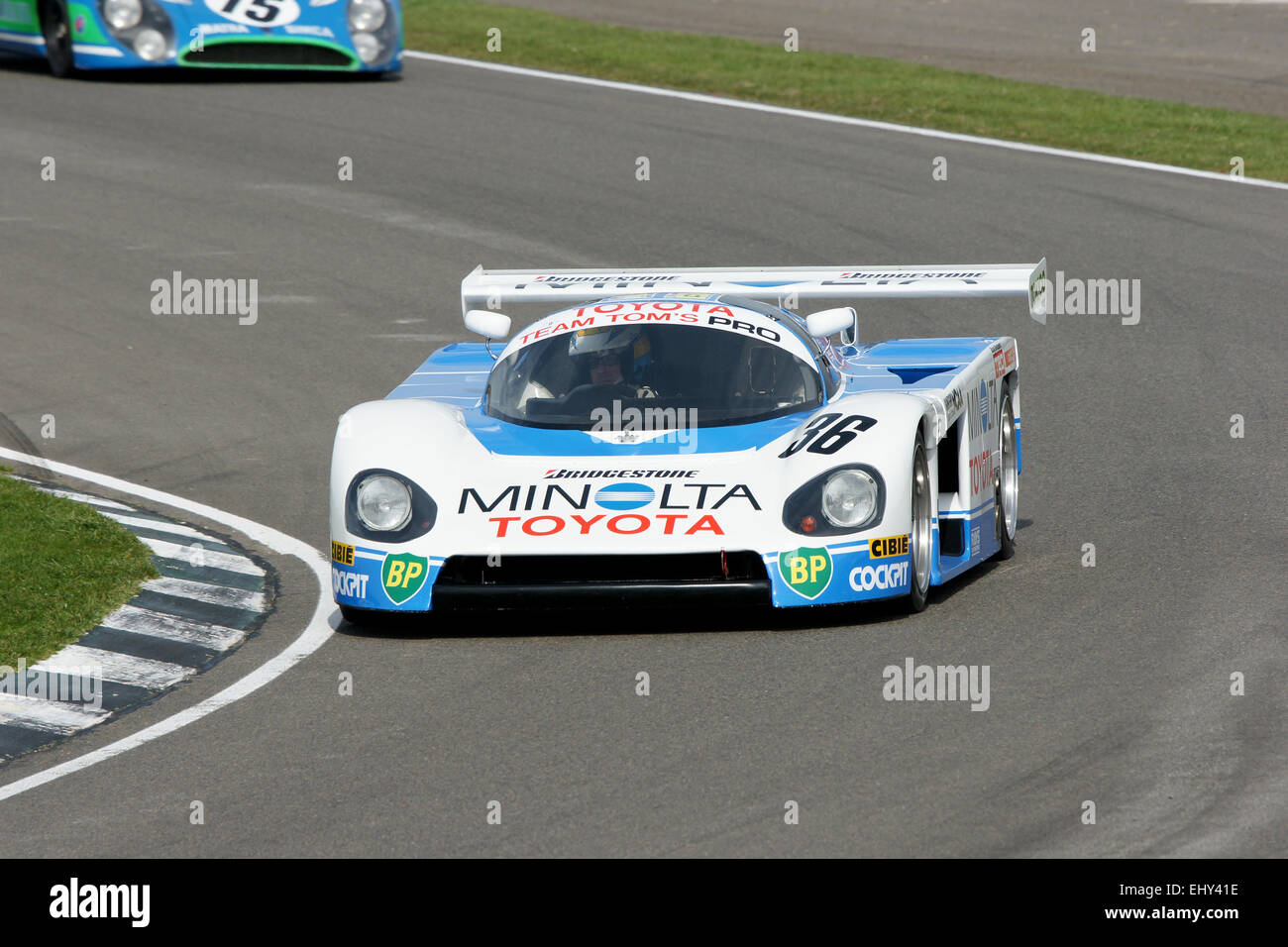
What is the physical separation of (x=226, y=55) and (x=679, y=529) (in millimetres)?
13760

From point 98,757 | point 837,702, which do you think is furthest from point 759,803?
point 98,757

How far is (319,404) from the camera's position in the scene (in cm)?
1262

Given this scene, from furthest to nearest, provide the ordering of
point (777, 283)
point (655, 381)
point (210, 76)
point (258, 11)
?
1. point (210, 76)
2. point (258, 11)
3. point (777, 283)
4. point (655, 381)

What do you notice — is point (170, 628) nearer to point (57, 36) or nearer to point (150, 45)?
point (150, 45)

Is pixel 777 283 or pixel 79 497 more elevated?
pixel 777 283

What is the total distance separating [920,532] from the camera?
332 inches

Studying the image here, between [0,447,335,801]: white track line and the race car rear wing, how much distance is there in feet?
4.97

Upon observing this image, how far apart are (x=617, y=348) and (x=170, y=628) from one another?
2.21 m
